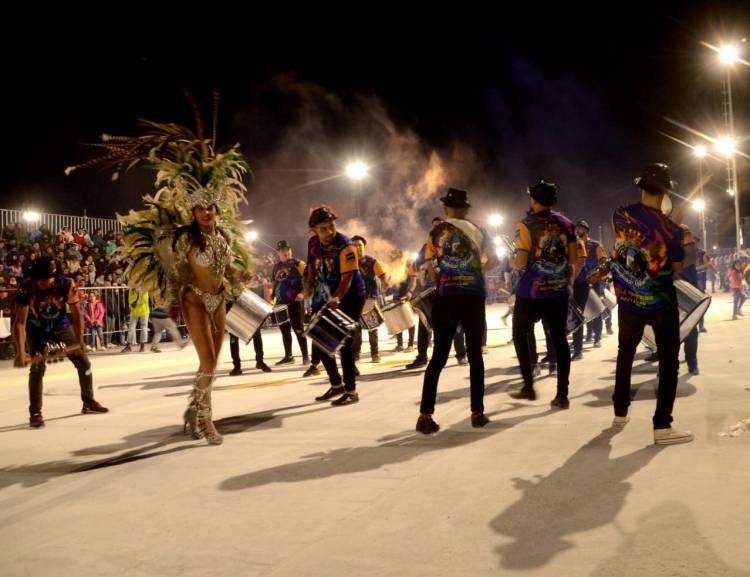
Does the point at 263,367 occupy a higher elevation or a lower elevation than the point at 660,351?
lower

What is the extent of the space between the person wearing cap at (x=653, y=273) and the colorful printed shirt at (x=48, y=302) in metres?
5.25

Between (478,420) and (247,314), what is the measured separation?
3.28 metres

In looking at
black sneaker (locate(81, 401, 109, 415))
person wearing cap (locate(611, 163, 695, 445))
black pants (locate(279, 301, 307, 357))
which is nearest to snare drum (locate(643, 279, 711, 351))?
person wearing cap (locate(611, 163, 695, 445))

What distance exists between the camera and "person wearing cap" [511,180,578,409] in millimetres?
6414

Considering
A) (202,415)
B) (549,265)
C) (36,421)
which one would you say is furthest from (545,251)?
(36,421)

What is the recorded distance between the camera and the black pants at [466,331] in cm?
558

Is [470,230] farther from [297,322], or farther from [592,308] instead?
[297,322]

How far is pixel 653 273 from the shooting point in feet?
16.3

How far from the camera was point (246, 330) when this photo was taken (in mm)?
7898

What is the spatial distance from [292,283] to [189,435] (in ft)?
17.7

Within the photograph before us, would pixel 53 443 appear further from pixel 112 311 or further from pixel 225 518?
pixel 112 311

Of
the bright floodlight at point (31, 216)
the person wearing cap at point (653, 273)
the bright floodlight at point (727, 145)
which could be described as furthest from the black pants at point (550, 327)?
the bright floodlight at point (727, 145)

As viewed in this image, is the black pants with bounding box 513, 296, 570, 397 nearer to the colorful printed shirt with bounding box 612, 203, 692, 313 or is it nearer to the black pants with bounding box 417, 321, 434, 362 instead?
the colorful printed shirt with bounding box 612, 203, 692, 313

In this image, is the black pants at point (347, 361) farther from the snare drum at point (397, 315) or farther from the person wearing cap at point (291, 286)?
the person wearing cap at point (291, 286)
